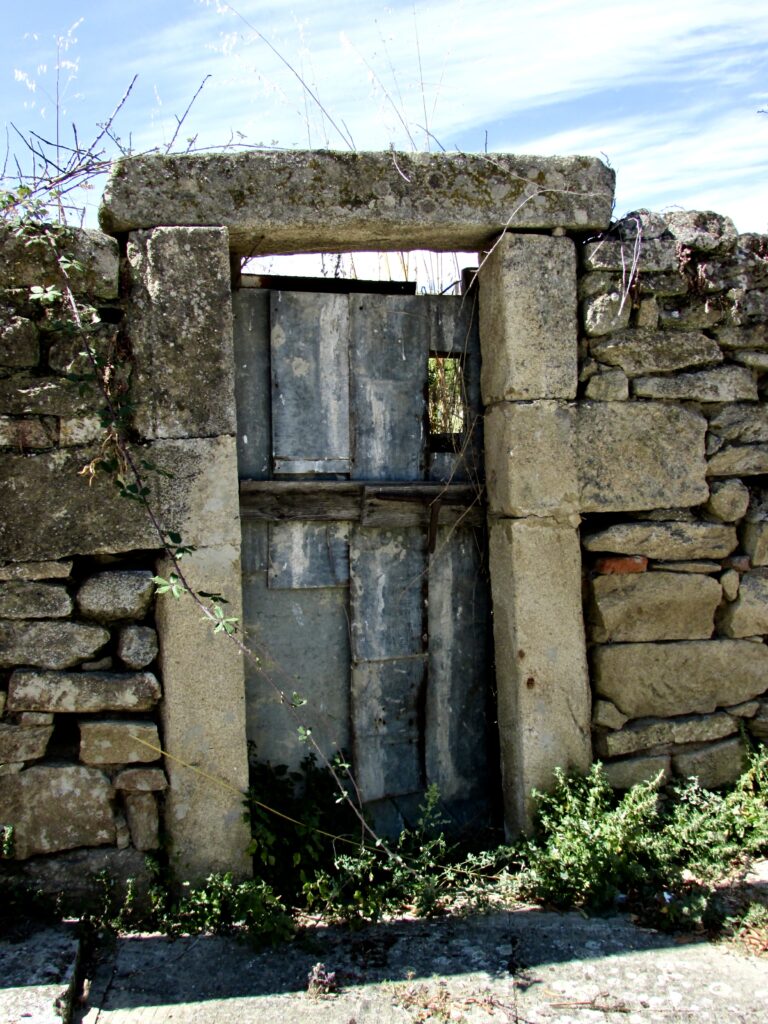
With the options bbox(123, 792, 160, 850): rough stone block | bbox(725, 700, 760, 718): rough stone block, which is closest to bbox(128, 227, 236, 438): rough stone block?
bbox(123, 792, 160, 850): rough stone block

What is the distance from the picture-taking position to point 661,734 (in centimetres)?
364

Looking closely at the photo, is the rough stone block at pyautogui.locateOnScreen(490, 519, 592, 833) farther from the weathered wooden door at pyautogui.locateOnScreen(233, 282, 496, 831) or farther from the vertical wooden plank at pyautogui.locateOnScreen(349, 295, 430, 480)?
the vertical wooden plank at pyautogui.locateOnScreen(349, 295, 430, 480)

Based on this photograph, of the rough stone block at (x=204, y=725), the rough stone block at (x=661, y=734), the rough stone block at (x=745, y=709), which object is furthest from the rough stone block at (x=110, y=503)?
the rough stone block at (x=745, y=709)

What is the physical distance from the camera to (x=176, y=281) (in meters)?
3.18

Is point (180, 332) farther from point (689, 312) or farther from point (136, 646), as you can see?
point (689, 312)

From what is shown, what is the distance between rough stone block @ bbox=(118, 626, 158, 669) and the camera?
316cm

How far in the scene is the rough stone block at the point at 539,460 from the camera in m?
3.50

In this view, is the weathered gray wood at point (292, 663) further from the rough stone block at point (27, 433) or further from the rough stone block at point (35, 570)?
the rough stone block at point (27, 433)

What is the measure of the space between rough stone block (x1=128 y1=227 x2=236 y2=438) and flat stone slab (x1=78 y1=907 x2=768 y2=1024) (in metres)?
1.76

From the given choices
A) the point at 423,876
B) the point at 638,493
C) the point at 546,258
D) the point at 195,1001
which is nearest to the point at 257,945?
the point at 195,1001

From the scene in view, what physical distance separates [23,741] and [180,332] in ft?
4.91

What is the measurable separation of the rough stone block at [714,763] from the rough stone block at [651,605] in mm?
477

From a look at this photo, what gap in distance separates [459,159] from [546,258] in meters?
0.50

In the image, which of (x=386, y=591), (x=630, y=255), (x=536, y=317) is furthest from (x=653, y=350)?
(x=386, y=591)
